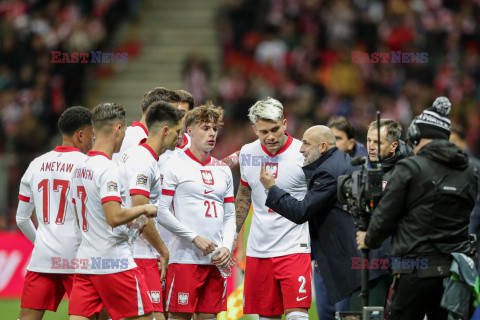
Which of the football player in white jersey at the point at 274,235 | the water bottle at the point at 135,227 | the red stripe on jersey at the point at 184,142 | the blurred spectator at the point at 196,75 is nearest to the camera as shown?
the water bottle at the point at 135,227

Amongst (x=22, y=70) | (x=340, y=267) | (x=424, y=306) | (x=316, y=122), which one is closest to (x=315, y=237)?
(x=340, y=267)

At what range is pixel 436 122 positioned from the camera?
5.96 meters

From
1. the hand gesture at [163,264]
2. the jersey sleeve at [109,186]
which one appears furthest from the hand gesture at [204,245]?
the jersey sleeve at [109,186]

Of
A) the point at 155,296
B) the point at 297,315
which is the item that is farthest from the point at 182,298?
the point at 297,315

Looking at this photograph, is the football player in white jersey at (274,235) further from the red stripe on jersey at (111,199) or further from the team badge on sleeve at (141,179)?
the red stripe on jersey at (111,199)

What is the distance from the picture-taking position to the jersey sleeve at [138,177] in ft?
21.3

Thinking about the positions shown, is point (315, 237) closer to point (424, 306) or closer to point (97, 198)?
point (424, 306)

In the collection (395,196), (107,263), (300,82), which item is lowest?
(107,263)

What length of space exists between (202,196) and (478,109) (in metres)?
10.2

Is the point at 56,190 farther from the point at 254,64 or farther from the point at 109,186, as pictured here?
the point at 254,64

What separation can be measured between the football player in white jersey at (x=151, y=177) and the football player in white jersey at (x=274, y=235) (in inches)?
37.1

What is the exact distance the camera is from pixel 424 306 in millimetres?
5840

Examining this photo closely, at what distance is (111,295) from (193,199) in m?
1.44

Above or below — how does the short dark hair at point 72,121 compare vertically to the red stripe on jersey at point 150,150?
above
